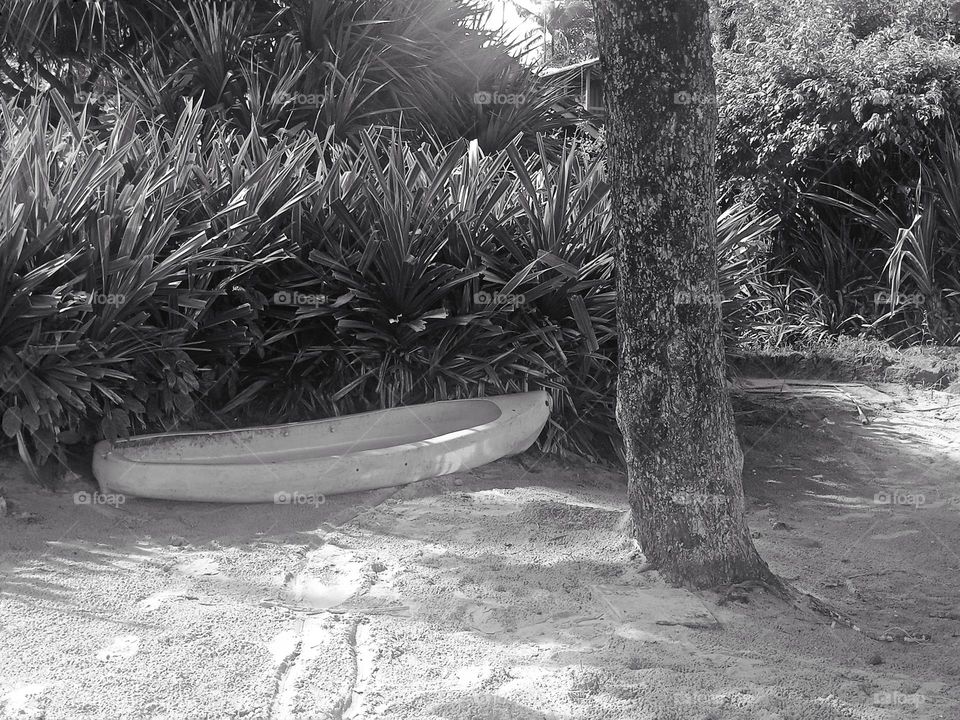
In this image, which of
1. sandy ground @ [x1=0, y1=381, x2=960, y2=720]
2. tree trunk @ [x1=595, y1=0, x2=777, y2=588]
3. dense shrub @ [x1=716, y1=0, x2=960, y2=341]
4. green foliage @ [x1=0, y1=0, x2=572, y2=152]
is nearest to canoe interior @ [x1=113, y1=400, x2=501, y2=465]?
sandy ground @ [x1=0, y1=381, x2=960, y2=720]

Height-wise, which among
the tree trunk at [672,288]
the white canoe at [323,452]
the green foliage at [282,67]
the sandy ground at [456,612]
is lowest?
the sandy ground at [456,612]

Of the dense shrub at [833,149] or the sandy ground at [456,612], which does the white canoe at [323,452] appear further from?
the dense shrub at [833,149]

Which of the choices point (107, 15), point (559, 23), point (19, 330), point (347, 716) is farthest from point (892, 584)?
point (559, 23)

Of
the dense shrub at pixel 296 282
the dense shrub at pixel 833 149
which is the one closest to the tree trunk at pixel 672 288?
the dense shrub at pixel 296 282

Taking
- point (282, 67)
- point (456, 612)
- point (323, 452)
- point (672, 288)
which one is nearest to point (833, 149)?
point (282, 67)

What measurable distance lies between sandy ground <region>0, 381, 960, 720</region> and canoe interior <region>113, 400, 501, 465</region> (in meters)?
0.32

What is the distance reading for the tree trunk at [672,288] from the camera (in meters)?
3.45

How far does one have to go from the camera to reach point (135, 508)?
454 centimetres

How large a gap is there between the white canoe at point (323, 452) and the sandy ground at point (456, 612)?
10cm

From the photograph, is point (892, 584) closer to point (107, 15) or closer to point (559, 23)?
point (107, 15)

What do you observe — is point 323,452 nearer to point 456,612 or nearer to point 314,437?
point 314,437

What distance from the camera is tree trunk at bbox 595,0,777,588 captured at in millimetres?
3451

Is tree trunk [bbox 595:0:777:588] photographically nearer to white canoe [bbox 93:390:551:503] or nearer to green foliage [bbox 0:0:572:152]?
white canoe [bbox 93:390:551:503]

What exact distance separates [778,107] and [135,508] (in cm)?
744
